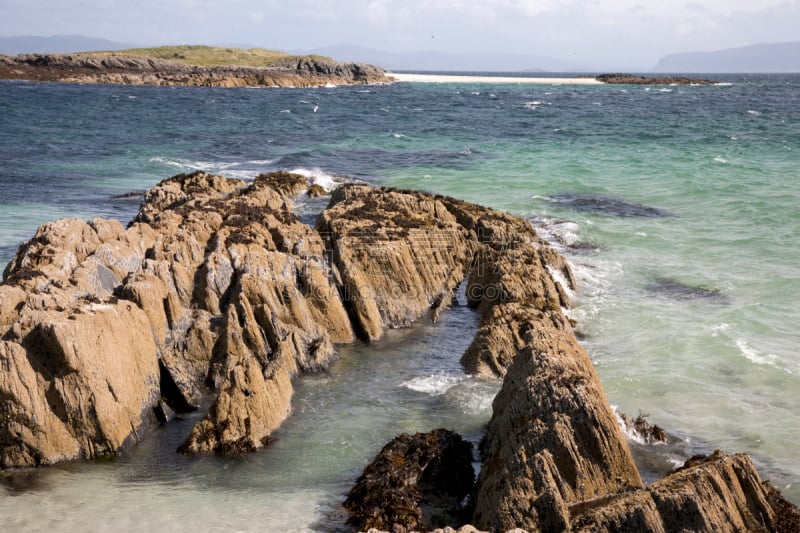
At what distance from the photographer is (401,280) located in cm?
2025

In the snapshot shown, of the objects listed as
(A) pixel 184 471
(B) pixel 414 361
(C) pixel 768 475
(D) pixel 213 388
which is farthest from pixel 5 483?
(C) pixel 768 475

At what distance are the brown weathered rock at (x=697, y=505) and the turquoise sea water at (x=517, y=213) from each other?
3170 millimetres

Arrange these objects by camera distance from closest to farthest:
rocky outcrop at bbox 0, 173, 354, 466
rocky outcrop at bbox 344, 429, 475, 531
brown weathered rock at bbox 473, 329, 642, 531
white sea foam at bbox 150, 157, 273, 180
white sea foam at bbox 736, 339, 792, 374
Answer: brown weathered rock at bbox 473, 329, 642, 531 → rocky outcrop at bbox 344, 429, 475, 531 → rocky outcrop at bbox 0, 173, 354, 466 → white sea foam at bbox 736, 339, 792, 374 → white sea foam at bbox 150, 157, 273, 180

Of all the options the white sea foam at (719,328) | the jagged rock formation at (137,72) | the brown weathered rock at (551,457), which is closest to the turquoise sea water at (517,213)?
the white sea foam at (719,328)

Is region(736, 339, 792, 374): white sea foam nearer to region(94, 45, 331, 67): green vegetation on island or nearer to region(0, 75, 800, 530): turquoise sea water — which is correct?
region(0, 75, 800, 530): turquoise sea water

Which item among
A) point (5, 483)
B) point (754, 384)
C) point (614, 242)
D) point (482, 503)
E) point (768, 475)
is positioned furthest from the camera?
point (614, 242)

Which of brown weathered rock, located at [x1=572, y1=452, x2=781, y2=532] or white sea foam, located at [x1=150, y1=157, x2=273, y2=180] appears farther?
white sea foam, located at [x1=150, y1=157, x2=273, y2=180]

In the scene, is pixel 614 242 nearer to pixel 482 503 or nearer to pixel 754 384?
pixel 754 384

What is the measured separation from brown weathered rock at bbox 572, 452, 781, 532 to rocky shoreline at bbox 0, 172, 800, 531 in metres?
0.03

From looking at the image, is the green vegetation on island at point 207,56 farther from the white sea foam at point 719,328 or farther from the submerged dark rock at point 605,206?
the white sea foam at point 719,328

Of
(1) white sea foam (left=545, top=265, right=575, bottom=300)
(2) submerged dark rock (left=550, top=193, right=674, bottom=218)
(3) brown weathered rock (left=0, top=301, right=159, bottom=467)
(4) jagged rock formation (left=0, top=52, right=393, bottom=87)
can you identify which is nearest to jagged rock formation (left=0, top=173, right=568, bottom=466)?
(3) brown weathered rock (left=0, top=301, right=159, bottom=467)

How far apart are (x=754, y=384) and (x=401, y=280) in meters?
9.48

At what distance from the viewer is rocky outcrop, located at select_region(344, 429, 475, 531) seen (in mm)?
10562

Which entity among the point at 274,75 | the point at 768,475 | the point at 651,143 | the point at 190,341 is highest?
the point at 274,75
